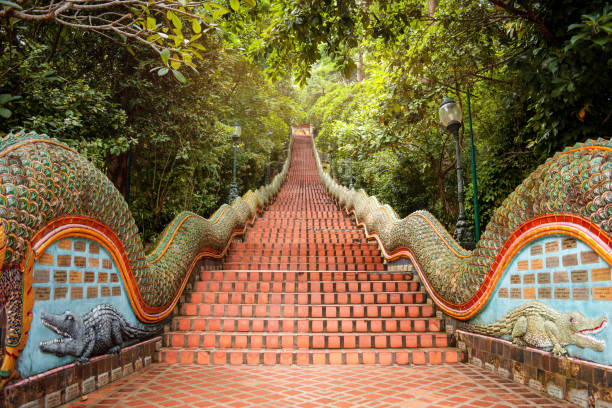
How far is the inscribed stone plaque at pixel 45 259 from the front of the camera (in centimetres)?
295

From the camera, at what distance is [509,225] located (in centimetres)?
401

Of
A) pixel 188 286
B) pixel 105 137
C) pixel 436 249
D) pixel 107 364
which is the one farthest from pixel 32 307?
pixel 436 249

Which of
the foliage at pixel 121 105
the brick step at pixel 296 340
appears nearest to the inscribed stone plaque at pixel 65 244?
the foliage at pixel 121 105

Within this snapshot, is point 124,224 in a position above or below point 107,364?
above

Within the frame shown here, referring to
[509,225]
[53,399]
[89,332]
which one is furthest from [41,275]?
[509,225]

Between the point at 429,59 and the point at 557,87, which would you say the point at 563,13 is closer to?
the point at 557,87

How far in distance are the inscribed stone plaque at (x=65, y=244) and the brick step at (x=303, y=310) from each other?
246 centimetres

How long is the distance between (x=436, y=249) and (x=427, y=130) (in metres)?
5.23

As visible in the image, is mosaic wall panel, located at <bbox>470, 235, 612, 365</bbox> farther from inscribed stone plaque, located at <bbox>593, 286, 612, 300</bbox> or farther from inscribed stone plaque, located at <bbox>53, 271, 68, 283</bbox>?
inscribed stone plaque, located at <bbox>53, 271, 68, 283</bbox>

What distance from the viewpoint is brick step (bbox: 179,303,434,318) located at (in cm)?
532

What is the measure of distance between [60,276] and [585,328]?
415cm

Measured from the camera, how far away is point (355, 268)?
24.8ft

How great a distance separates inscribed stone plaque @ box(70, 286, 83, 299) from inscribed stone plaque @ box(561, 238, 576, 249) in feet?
13.6

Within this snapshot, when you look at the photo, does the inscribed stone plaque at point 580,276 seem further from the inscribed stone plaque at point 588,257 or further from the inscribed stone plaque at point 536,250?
the inscribed stone plaque at point 536,250
